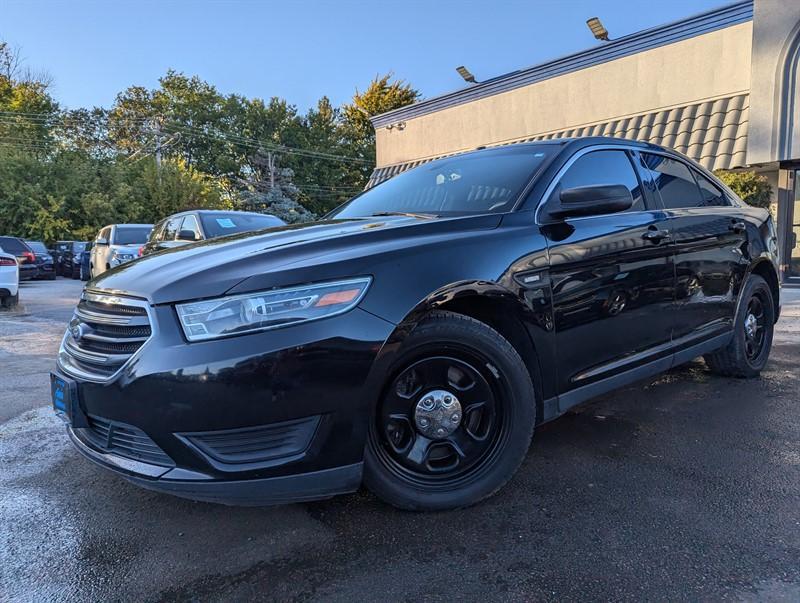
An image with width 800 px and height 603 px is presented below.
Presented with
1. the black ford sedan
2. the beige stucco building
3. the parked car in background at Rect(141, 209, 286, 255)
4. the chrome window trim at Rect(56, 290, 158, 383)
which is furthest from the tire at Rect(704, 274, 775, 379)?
the beige stucco building

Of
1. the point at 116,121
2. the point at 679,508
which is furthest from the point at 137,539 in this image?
the point at 116,121

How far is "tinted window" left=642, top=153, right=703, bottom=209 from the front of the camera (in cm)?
354

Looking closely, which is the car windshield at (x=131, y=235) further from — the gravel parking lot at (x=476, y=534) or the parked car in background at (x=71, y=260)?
the gravel parking lot at (x=476, y=534)

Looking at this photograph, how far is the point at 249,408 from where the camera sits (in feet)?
6.14

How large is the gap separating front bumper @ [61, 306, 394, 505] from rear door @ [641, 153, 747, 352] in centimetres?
221

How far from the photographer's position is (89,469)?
9.43 ft

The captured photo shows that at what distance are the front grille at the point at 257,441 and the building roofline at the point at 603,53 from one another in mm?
12950

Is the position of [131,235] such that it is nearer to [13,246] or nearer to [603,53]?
[13,246]

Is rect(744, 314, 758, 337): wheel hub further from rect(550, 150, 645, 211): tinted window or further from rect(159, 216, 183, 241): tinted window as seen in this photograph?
rect(159, 216, 183, 241): tinted window

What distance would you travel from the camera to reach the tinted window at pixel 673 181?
11.6 feet

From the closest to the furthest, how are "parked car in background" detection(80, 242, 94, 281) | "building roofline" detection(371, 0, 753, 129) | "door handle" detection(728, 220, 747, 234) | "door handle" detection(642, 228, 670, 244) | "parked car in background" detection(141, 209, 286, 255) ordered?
"door handle" detection(642, 228, 670, 244), "door handle" detection(728, 220, 747, 234), "parked car in background" detection(141, 209, 286, 255), "building roofline" detection(371, 0, 753, 129), "parked car in background" detection(80, 242, 94, 281)

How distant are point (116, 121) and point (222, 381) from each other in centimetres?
5111

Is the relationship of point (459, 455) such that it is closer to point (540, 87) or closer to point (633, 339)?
point (633, 339)

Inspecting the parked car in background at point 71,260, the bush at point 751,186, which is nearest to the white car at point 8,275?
the parked car in background at point 71,260
